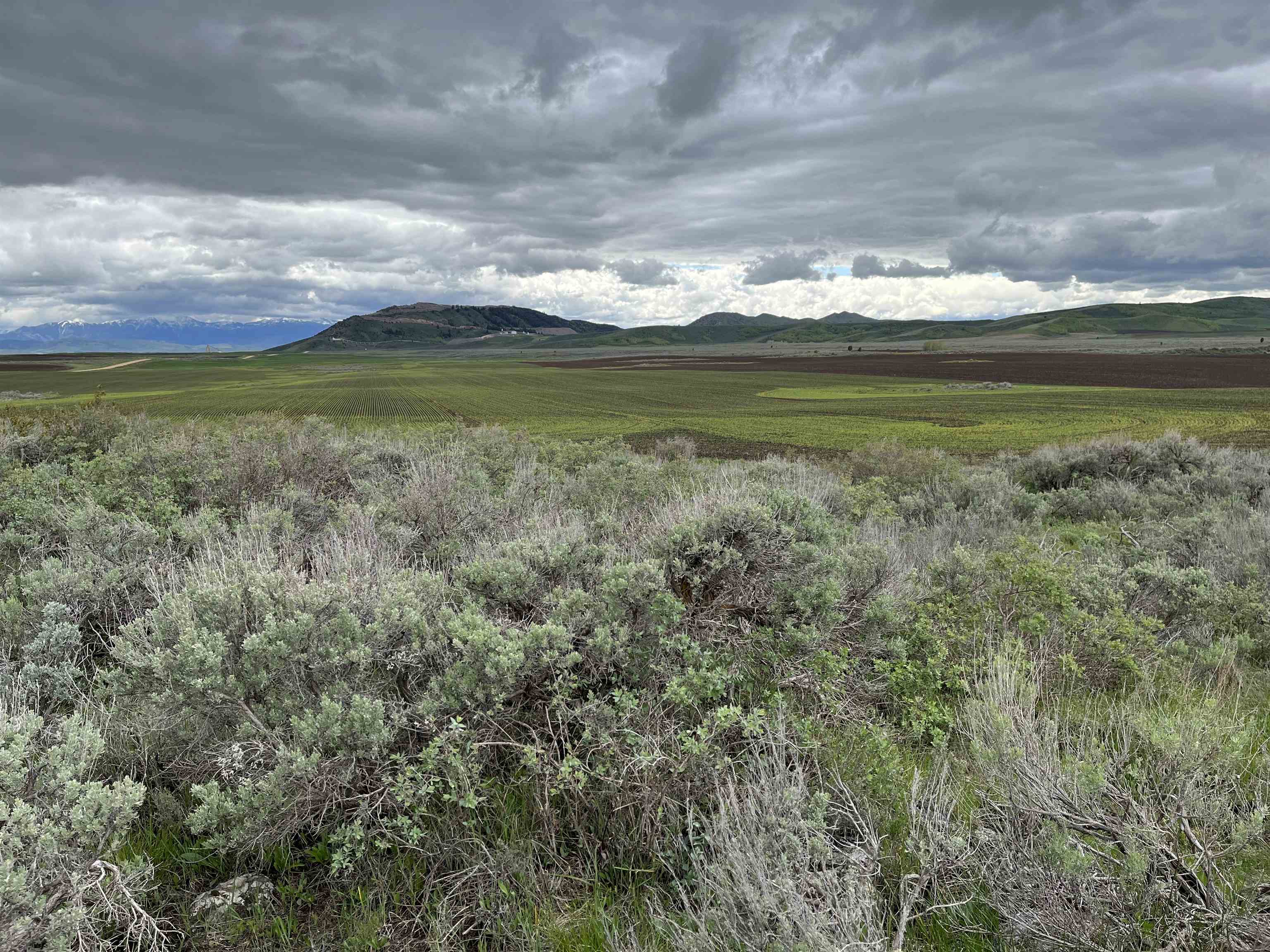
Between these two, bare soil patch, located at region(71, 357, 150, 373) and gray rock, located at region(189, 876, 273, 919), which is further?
bare soil patch, located at region(71, 357, 150, 373)

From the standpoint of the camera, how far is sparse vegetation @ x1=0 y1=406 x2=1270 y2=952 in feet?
10.5

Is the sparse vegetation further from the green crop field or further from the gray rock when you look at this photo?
the green crop field

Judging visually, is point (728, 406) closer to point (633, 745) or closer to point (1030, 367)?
point (633, 745)

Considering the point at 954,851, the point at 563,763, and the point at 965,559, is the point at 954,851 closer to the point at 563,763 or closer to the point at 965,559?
the point at 563,763

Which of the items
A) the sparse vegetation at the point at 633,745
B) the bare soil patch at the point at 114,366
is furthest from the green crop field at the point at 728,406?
the bare soil patch at the point at 114,366

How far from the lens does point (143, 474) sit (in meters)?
10.6

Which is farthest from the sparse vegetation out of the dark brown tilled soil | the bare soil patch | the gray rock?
the bare soil patch

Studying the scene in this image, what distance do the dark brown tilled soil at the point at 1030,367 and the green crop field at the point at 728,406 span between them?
8.42 m

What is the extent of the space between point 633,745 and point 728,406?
5328 cm

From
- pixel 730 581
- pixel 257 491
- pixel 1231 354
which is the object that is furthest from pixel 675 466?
pixel 1231 354

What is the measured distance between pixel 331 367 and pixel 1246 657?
17550cm

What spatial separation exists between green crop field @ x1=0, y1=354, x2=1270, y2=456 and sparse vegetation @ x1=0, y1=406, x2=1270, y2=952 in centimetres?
1465

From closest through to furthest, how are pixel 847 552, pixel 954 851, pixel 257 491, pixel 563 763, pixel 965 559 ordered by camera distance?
pixel 954 851
pixel 563 763
pixel 847 552
pixel 965 559
pixel 257 491

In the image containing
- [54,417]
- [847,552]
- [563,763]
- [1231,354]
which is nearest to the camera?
[563,763]
